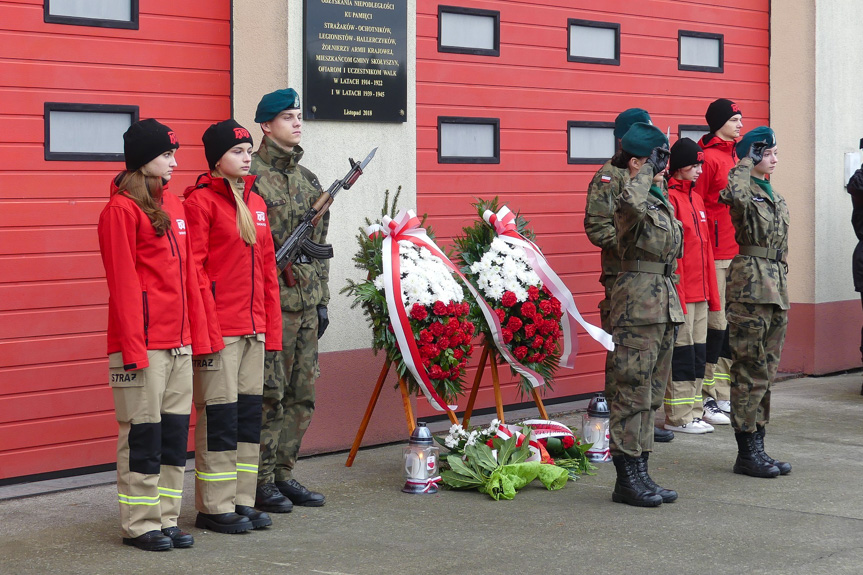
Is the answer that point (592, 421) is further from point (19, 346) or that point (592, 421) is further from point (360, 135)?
point (19, 346)

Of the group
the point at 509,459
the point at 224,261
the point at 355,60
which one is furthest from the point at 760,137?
the point at 224,261

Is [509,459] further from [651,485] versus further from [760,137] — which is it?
[760,137]

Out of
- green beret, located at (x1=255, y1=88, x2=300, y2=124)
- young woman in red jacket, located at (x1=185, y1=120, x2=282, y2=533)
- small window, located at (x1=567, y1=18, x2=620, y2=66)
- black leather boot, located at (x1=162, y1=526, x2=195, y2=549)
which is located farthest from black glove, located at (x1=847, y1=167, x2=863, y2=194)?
black leather boot, located at (x1=162, y1=526, x2=195, y2=549)

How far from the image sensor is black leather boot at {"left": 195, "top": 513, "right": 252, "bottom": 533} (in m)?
5.94

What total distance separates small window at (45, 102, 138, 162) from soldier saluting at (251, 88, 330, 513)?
3.87ft

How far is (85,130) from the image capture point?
7176 millimetres

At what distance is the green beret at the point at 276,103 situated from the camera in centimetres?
647

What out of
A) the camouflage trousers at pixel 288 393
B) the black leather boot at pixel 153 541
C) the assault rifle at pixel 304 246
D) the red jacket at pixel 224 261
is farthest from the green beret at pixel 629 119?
the black leather boot at pixel 153 541

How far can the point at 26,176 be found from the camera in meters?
6.94

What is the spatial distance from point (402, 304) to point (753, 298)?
2.16 m

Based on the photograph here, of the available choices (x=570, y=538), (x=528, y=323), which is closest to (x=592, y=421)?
(x=528, y=323)

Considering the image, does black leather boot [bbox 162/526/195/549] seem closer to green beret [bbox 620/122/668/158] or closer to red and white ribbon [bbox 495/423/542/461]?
red and white ribbon [bbox 495/423/542/461]

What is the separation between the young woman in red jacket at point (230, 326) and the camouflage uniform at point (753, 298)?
9.79ft

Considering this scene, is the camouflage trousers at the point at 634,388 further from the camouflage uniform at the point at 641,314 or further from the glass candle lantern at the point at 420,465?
the glass candle lantern at the point at 420,465
